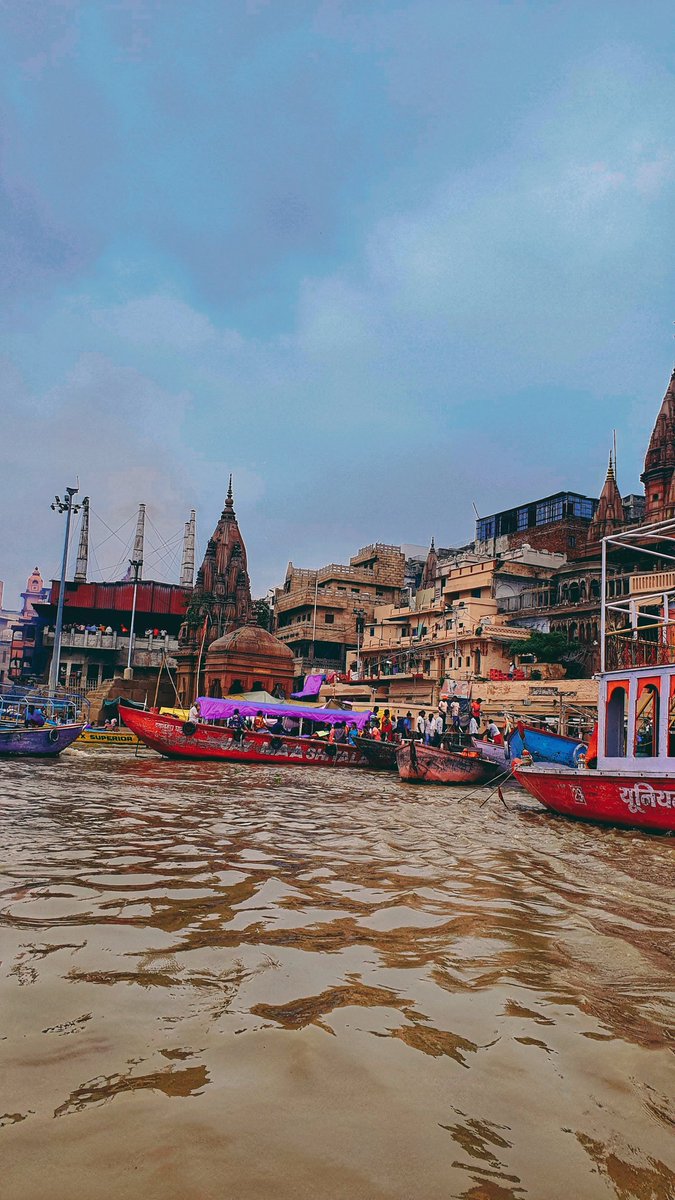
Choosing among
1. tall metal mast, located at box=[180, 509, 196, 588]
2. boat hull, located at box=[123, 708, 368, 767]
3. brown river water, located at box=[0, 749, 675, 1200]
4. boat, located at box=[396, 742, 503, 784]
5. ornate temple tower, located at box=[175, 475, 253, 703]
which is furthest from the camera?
tall metal mast, located at box=[180, 509, 196, 588]

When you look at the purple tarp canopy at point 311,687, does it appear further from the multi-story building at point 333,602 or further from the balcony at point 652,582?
the balcony at point 652,582

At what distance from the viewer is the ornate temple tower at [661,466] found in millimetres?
39781

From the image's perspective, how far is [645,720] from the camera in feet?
43.0

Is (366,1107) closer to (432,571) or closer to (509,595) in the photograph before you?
(509,595)

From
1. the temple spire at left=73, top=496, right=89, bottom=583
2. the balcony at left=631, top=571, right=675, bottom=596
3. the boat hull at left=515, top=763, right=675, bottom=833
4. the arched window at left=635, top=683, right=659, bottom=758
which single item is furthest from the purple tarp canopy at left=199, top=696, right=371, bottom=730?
the temple spire at left=73, top=496, right=89, bottom=583

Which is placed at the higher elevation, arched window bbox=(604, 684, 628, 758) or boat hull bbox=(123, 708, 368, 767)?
arched window bbox=(604, 684, 628, 758)

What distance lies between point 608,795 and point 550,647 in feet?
90.9

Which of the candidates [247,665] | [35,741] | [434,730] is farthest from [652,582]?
A: [35,741]

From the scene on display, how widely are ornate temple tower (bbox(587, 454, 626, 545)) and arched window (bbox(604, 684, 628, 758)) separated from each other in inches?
1211

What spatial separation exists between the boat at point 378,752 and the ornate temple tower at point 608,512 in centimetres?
2201

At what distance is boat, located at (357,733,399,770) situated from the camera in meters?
26.0

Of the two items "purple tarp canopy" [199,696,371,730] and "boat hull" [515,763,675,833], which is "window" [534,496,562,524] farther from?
"boat hull" [515,763,675,833]

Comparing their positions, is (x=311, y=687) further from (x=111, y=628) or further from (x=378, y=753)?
(x=111, y=628)

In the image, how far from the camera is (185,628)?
53.4 metres
